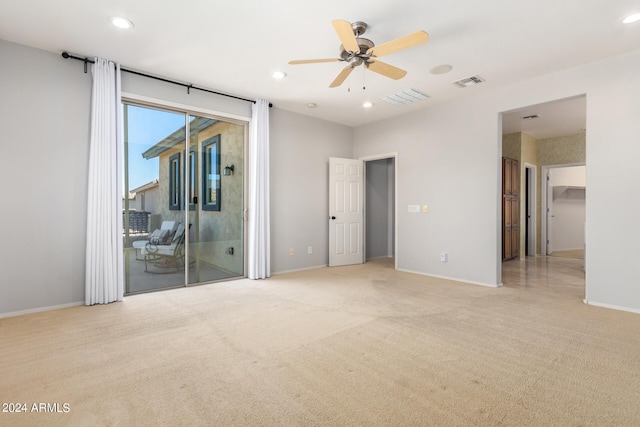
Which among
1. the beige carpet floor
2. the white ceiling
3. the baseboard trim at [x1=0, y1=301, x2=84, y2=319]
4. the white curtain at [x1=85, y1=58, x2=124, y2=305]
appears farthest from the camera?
the white curtain at [x1=85, y1=58, x2=124, y2=305]

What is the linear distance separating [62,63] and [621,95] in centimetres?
→ 638

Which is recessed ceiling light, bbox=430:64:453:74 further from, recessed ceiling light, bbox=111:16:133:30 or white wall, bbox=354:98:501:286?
recessed ceiling light, bbox=111:16:133:30

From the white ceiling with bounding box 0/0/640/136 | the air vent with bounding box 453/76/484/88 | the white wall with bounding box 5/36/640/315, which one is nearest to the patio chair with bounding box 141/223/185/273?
the white wall with bounding box 5/36/640/315

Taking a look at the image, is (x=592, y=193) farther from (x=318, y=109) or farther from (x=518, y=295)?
(x=318, y=109)

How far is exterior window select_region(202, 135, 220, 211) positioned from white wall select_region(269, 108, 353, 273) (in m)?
0.94

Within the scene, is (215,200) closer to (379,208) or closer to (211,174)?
(211,174)

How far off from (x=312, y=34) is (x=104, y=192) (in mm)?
2996

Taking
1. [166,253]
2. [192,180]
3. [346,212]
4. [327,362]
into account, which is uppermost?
[192,180]

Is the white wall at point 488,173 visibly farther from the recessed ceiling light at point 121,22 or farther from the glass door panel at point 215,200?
the recessed ceiling light at point 121,22

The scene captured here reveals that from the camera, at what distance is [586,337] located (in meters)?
2.74

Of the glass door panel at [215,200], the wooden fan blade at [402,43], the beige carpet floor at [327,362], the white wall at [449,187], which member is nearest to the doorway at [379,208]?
the white wall at [449,187]

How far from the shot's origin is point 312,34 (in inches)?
123

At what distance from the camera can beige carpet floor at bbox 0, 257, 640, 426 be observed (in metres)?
1.74

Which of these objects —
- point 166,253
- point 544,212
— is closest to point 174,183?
point 166,253
